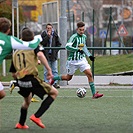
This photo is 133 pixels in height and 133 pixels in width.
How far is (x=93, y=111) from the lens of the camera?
1179 cm

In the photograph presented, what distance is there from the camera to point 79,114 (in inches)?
447

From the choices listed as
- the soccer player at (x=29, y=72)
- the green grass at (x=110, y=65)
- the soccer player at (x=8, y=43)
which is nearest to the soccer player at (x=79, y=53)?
the soccer player at (x=29, y=72)

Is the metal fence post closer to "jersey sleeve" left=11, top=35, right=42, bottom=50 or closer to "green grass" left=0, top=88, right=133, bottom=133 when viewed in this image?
"green grass" left=0, top=88, right=133, bottom=133

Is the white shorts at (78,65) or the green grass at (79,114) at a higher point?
the white shorts at (78,65)

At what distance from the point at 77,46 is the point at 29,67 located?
452 cm

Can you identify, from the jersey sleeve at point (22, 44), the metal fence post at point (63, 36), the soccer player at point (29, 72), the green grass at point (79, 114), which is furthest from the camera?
the metal fence post at point (63, 36)

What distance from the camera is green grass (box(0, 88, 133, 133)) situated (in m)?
9.52

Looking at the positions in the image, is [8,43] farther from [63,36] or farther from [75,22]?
[75,22]

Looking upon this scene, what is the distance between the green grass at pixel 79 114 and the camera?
9.52 m

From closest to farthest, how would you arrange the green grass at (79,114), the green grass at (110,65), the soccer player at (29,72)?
1. the soccer player at (29,72)
2. the green grass at (79,114)
3. the green grass at (110,65)

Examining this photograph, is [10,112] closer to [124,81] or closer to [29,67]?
[29,67]

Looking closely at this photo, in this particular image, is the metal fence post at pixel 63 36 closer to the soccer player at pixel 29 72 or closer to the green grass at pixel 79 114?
the green grass at pixel 79 114

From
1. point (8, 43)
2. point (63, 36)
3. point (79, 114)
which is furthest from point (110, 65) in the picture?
point (8, 43)

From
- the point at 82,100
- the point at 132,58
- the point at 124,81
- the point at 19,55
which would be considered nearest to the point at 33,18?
the point at 132,58
